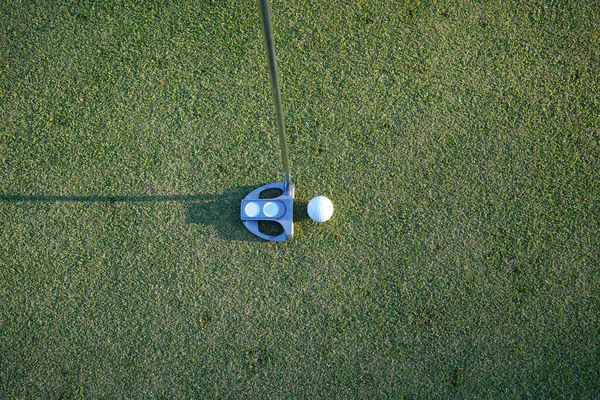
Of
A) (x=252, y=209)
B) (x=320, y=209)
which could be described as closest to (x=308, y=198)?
(x=320, y=209)

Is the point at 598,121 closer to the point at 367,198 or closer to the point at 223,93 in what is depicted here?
the point at 367,198

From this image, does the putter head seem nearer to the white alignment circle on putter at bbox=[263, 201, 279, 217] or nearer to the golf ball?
the white alignment circle on putter at bbox=[263, 201, 279, 217]

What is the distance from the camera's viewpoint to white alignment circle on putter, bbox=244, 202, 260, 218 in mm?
2738

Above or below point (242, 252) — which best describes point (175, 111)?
above

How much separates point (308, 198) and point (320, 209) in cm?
21

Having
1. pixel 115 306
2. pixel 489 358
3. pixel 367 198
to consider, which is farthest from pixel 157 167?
pixel 489 358

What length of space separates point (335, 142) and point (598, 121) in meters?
1.71

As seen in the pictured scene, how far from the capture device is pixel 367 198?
283 centimetres

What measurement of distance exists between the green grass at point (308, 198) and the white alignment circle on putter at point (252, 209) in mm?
152

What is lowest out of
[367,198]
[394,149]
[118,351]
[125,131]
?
[118,351]

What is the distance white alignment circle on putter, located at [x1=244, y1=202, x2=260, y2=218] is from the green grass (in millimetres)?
152

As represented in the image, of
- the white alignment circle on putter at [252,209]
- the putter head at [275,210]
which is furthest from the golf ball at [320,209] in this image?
the white alignment circle on putter at [252,209]

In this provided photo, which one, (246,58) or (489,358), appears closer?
(489,358)

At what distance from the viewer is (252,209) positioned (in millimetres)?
2744
